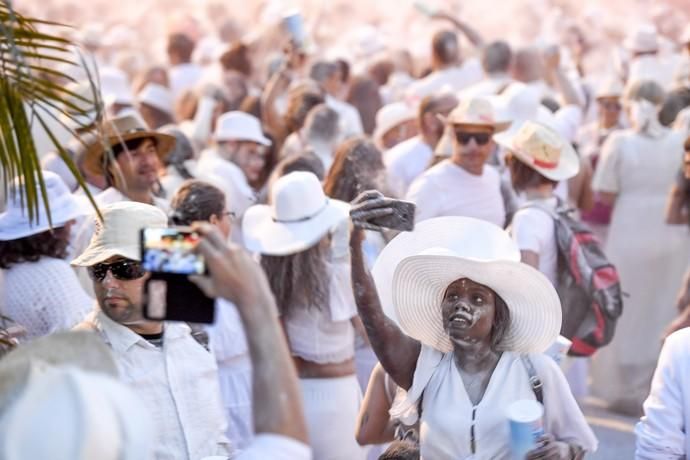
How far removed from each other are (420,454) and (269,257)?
6.02ft

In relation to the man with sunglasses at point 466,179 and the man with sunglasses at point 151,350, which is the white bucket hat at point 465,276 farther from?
the man with sunglasses at point 466,179

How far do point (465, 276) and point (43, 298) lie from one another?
1797 mm

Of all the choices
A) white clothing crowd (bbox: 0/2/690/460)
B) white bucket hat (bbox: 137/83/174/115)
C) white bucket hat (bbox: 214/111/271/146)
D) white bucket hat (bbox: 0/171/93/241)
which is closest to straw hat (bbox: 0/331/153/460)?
white clothing crowd (bbox: 0/2/690/460)

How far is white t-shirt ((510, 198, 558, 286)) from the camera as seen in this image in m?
6.14

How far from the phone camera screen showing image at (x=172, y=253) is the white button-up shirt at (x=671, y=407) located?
1.86m

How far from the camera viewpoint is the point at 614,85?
1030 cm

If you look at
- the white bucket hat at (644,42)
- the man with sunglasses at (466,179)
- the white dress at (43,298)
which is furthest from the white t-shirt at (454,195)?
the white bucket hat at (644,42)

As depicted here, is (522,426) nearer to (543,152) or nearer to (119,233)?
(119,233)

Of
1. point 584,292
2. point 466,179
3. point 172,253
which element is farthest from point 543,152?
point 172,253

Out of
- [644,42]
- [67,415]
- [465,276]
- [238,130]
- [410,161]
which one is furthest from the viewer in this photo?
[644,42]

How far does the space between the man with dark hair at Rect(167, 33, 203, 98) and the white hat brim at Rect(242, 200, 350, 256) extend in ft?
22.9

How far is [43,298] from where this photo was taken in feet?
16.8

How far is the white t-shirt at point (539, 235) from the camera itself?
6135 millimetres

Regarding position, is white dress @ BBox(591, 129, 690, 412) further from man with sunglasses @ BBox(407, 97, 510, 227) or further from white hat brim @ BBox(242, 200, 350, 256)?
white hat brim @ BBox(242, 200, 350, 256)
